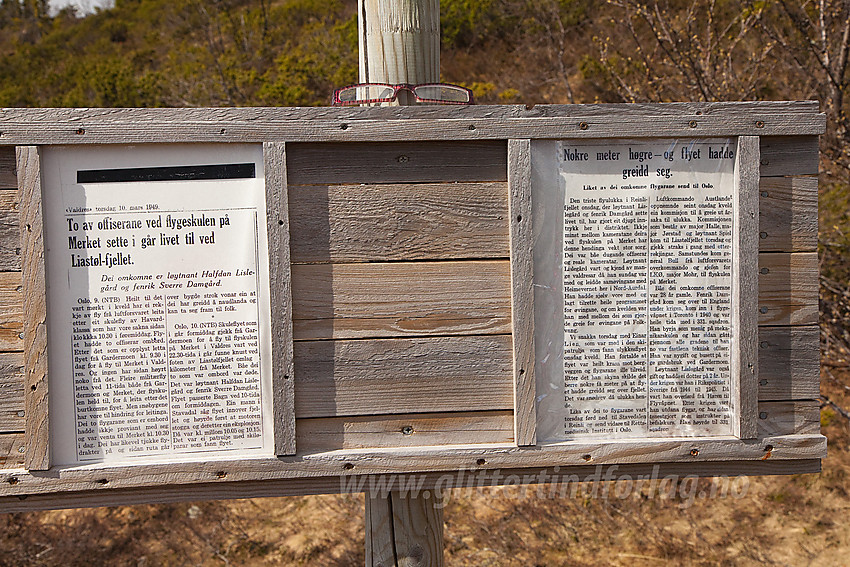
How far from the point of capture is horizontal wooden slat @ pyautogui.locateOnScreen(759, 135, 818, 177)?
1.79 m

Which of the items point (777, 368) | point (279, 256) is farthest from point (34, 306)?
point (777, 368)

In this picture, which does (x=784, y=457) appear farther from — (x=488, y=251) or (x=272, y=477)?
(x=272, y=477)

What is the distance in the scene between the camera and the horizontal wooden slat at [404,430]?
1770mm

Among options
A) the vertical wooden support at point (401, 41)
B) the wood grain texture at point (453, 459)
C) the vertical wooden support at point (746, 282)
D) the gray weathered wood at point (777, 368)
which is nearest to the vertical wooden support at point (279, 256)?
the gray weathered wood at point (777, 368)

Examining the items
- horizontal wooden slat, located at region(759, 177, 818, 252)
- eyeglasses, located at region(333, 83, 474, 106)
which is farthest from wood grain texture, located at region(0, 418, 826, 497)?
eyeglasses, located at region(333, 83, 474, 106)

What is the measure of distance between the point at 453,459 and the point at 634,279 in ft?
2.17

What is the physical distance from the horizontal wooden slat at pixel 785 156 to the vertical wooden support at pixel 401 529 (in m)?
1.30

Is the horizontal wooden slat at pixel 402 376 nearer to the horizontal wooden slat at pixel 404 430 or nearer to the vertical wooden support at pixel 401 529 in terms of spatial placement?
the horizontal wooden slat at pixel 404 430

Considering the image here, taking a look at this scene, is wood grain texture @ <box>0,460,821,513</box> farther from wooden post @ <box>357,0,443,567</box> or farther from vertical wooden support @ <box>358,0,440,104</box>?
vertical wooden support @ <box>358,0,440,104</box>

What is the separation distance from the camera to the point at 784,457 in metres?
1.84

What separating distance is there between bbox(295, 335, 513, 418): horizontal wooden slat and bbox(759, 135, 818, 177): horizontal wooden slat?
0.83m

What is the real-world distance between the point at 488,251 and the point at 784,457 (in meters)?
0.98

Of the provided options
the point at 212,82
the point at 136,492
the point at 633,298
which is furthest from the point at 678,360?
the point at 212,82

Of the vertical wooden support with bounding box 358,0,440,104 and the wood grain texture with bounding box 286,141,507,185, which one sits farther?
the vertical wooden support with bounding box 358,0,440,104
